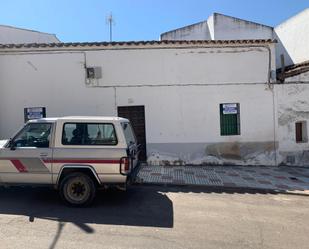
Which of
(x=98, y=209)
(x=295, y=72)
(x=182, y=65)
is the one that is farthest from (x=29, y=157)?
(x=295, y=72)

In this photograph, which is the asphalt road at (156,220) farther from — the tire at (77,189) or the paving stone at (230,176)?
the paving stone at (230,176)

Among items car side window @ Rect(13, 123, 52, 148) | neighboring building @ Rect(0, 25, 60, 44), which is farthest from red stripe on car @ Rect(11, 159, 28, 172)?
neighboring building @ Rect(0, 25, 60, 44)

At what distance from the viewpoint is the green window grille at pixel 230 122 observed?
1172 centimetres

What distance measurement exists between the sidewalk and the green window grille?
47.8 inches

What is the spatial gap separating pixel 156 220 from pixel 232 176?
15.2ft

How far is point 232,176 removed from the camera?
10062 millimetres

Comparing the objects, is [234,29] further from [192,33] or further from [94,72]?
[94,72]

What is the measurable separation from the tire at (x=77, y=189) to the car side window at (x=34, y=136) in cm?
81

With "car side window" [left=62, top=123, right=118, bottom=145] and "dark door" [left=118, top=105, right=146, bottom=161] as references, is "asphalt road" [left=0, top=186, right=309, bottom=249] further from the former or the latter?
"dark door" [left=118, top=105, right=146, bottom=161]

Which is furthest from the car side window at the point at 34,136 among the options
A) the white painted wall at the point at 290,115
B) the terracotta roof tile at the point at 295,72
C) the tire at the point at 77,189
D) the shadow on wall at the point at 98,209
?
the terracotta roof tile at the point at 295,72

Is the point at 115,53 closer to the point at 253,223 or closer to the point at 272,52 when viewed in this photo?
the point at 272,52

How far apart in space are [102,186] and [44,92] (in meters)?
5.90

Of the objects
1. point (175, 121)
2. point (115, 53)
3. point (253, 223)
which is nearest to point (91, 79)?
point (115, 53)

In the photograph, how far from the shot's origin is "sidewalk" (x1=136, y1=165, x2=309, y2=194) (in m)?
9.01
